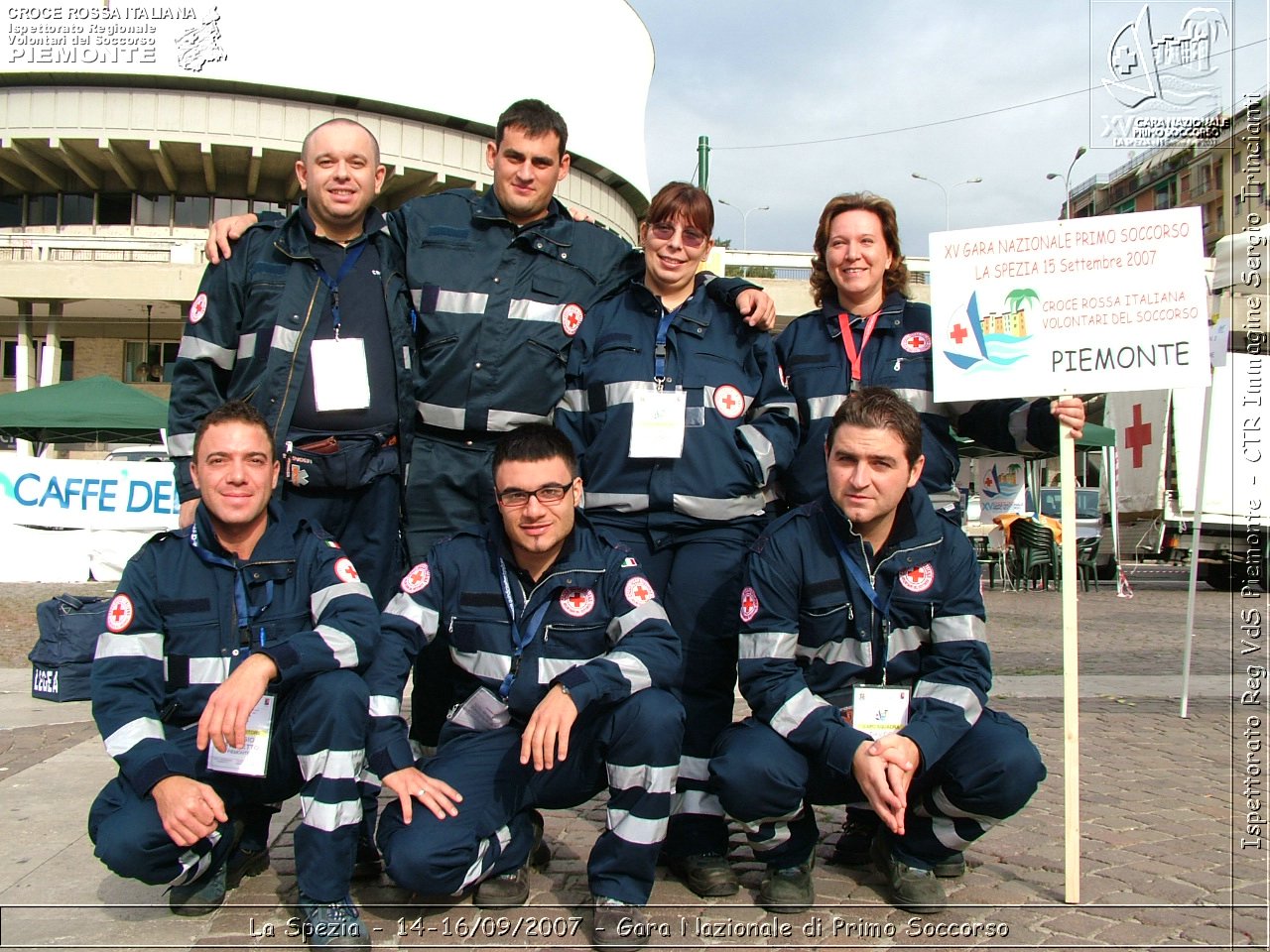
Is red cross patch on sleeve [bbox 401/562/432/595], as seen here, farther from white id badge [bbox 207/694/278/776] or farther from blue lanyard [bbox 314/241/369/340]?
blue lanyard [bbox 314/241/369/340]

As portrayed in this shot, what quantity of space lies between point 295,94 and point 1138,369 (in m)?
36.9

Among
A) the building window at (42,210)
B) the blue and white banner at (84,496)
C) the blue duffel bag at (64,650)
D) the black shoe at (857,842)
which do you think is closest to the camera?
the black shoe at (857,842)

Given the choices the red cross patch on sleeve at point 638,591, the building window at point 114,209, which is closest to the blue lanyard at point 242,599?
the red cross patch on sleeve at point 638,591

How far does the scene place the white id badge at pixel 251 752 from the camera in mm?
2980

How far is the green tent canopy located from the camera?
17.9m

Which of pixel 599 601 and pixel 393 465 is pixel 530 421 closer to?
pixel 393 465

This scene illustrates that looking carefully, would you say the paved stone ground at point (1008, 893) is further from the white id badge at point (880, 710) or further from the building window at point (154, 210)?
the building window at point (154, 210)

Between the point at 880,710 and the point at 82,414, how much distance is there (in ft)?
59.5

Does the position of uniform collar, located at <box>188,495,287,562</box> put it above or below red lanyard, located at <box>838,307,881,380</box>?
below

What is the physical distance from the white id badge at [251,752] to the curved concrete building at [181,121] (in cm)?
3153

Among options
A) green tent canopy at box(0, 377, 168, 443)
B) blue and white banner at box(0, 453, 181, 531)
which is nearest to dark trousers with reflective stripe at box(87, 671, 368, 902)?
blue and white banner at box(0, 453, 181, 531)

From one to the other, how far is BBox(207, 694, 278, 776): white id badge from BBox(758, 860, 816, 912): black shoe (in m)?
1.57

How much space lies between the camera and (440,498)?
3883 mm

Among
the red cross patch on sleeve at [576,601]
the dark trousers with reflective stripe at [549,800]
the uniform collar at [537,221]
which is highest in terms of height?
the uniform collar at [537,221]
